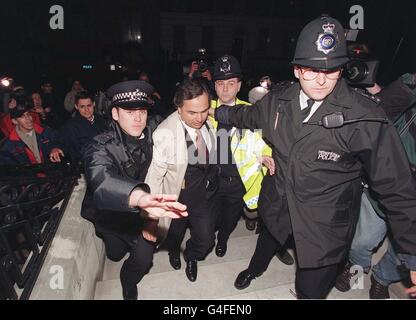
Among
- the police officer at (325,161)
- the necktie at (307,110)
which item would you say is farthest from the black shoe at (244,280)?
the necktie at (307,110)

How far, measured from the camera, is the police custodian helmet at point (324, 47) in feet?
6.25

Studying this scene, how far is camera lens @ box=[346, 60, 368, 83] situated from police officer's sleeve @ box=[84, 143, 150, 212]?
6.06 feet

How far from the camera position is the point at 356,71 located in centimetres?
231

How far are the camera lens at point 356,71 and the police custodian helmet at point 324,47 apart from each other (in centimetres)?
38

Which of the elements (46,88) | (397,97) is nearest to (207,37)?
(46,88)

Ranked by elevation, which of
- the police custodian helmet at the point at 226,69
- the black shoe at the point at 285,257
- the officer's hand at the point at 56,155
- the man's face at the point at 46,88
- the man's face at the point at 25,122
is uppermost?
the police custodian helmet at the point at 226,69

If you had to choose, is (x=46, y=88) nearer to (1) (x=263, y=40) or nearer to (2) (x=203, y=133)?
(2) (x=203, y=133)

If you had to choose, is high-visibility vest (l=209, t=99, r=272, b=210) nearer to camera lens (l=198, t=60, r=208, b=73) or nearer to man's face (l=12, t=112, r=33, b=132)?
camera lens (l=198, t=60, r=208, b=73)

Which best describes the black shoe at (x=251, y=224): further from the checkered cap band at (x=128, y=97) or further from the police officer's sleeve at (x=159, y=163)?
the checkered cap band at (x=128, y=97)

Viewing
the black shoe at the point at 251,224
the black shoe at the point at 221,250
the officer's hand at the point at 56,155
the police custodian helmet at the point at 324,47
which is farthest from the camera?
the black shoe at the point at 251,224

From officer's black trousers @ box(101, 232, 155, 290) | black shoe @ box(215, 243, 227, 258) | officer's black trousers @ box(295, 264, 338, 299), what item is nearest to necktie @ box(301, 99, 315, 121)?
officer's black trousers @ box(295, 264, 338, 299)

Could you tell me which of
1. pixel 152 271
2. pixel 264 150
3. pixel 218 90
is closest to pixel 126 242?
pixel 152 271

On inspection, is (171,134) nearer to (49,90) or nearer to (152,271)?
(152,271)

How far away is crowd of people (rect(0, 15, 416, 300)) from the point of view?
6.49 feet
